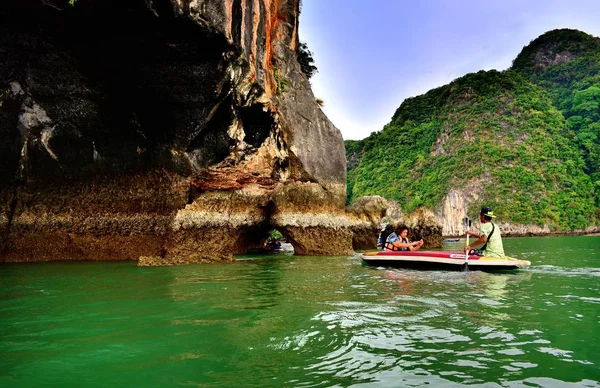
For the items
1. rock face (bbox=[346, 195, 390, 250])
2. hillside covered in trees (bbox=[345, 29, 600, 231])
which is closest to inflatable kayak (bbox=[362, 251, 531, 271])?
rock face (bbox=[346, 195, 390, 250])

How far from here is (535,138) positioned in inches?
2539

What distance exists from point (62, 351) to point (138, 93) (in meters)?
9.24

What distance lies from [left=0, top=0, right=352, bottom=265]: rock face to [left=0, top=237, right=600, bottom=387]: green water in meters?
4.66

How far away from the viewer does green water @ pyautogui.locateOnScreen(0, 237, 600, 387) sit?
10.0 feet

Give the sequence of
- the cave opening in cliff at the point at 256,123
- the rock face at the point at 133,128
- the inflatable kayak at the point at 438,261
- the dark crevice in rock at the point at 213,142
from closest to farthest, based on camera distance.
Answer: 1. the inflatable kayak at the point at 438,261
2. the rock face at the point at 133,128
3. the dark crevice in rock at the point at 213,142
4. the cave opening in cliff at the point at 256,123

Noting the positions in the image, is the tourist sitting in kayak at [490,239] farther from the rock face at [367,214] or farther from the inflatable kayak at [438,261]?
the rock face at [367,214]

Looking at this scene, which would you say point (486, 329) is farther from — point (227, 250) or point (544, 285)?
point (227, 250)

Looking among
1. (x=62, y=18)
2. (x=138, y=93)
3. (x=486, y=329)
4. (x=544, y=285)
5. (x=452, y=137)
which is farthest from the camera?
(x=452, y=137)

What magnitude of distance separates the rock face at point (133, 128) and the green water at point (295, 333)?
4.66m

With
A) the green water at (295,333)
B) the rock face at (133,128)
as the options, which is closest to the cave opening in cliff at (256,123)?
A: the rock face at (133,128)

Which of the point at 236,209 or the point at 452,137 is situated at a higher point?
the point at 452,137

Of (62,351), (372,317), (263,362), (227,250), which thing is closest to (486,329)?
(372,317)

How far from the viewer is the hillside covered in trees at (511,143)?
189 ft

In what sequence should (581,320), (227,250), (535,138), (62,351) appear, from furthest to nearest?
(535,138) → (227,250) → (581,320) → (62,351)
